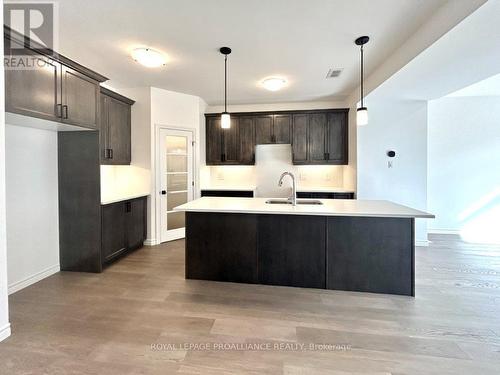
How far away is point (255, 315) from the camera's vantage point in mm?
2301

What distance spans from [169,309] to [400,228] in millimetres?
2397

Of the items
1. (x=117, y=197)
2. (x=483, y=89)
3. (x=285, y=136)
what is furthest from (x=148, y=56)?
(x=483, y=89)

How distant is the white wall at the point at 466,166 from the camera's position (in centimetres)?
484

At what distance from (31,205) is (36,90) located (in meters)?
1.31

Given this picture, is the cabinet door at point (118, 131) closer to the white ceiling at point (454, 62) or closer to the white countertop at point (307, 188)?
the white countertop at point (307, 188)

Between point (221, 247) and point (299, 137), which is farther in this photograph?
point (299, 137)

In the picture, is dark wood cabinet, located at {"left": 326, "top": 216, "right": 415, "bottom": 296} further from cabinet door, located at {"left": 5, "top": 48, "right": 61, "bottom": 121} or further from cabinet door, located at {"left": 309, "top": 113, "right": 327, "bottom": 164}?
cabinet door, located at {"left": 5, "top": 48, "right": 61, "bottom": 121}

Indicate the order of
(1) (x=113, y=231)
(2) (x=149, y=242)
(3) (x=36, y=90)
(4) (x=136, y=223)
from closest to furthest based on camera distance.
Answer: (3) (x=36, y=90), (1) (x=113, y=231), (4) (x=136, y=223), (2) (x=149, y=242)

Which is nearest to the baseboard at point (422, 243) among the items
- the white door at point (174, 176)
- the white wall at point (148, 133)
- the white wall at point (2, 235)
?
the white door at point (174, 176)

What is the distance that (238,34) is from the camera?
263 cm

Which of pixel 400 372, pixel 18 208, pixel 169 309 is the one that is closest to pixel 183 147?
pixel 18 208

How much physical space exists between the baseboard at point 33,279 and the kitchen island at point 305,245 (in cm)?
171

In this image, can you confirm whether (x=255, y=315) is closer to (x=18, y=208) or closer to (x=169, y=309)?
(x=169, y=309)

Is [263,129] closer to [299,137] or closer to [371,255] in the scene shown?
[299,137]
